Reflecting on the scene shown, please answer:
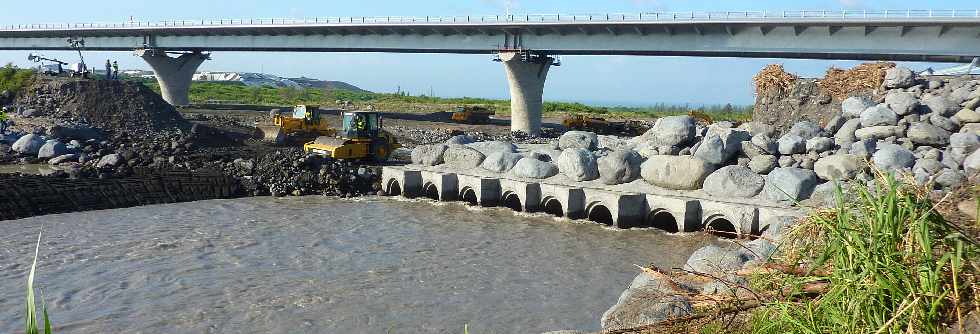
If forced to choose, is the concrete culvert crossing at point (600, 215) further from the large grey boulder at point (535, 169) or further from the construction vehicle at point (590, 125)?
the construction vehicle at point (590, 125)

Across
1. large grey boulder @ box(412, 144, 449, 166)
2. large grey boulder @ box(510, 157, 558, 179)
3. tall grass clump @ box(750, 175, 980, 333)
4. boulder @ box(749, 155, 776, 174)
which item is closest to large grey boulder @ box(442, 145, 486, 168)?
large grey boulder @ box(412, 144, 449, 166)

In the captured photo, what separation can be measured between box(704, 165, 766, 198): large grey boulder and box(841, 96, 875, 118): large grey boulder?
Answer: 19.0 feet

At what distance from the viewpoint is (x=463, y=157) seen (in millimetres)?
25094

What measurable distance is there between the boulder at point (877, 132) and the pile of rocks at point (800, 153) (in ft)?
0.10

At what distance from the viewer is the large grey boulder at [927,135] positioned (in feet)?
66.3

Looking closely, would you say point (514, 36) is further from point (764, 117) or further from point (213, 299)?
point (213, 299)

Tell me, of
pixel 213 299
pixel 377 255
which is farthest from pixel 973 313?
pixel 377 255

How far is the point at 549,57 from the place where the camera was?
47781 mm

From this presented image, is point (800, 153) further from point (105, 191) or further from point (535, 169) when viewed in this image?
point (105, 191)

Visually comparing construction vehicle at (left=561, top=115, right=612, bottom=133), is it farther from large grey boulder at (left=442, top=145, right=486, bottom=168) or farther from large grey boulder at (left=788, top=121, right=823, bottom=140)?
large grey boulder at (left=788, top=121, right=823, bottom=140)

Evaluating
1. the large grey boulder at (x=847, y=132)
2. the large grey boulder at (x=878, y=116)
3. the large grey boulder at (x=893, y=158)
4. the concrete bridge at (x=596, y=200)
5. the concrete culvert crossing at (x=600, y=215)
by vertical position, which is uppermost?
the large grey boulder at (x=878, y=116)

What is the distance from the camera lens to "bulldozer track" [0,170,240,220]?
20594 millimetres

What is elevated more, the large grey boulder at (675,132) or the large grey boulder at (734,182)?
the large grey boulder at (675,132)

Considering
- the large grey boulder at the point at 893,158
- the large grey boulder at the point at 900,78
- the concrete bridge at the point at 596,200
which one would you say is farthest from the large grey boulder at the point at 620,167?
the large grey boulder at the point at 900,78
